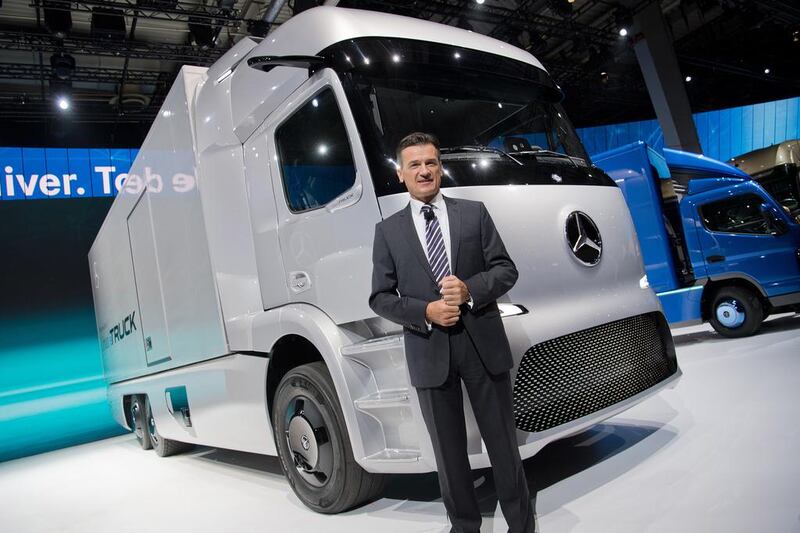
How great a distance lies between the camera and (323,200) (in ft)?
9.86

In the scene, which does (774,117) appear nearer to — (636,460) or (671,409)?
(671,409)

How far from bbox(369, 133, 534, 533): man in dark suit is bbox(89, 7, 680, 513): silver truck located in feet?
0.65

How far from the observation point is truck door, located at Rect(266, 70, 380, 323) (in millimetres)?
2734

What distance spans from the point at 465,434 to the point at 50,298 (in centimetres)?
892

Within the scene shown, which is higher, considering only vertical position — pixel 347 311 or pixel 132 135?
pixel 132 135

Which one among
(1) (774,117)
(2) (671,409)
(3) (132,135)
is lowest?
(2) (671,409)

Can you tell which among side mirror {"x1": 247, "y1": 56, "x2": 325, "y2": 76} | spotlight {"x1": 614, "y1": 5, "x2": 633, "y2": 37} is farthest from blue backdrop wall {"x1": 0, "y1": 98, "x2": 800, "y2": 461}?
spotlight {"x1": 614, "y1": 5, "x2": 633, "y2": 37}

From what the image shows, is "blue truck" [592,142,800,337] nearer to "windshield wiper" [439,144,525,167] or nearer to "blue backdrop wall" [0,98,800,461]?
"windshield wiper" [439,144,525,167]

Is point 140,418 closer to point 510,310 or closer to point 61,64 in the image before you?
point 510,310

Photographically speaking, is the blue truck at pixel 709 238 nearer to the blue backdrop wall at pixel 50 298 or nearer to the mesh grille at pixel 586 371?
the mesh grille at pixel 586 371

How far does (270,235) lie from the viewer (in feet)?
10.9

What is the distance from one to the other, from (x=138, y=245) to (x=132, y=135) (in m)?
9.22

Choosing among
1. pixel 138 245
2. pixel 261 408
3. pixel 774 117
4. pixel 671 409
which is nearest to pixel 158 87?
pixel 138 245

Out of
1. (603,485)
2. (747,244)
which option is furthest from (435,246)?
(747,244)
